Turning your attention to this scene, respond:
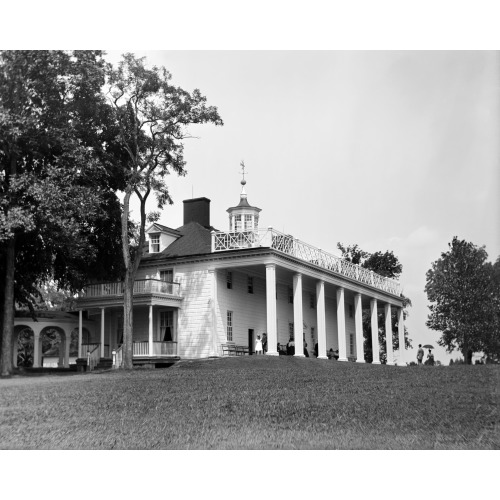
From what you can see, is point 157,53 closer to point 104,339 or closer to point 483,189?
point 483,189

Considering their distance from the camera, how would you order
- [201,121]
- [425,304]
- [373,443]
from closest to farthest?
1. [373,443]
2. [425,304]
3. [201,121]

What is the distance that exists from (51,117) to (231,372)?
6.85 metres

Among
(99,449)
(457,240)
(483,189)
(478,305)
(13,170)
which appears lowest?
(99,449)

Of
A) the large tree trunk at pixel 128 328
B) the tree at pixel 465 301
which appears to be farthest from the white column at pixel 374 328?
the tree at pixel 465 301

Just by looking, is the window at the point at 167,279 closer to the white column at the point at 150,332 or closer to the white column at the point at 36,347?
the white column at the point at 150,332

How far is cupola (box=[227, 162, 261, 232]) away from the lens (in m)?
11.3

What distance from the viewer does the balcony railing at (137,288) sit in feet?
74.6

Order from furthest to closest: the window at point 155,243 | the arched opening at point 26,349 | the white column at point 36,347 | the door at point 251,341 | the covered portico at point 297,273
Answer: the arched opening at point 26,349, the door at point 251,341, the window at point 155,243, the white column at point 36,347, the covered portico at point 297,273

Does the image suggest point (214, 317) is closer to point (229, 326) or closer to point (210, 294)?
point (229, 326)

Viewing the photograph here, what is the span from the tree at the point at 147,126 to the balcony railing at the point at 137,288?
13.2 ft

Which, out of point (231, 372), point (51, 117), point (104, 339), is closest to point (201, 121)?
point (51, 117)

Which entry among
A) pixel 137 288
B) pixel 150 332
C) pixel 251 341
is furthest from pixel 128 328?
pixel 251 341

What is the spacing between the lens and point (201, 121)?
45.6ft

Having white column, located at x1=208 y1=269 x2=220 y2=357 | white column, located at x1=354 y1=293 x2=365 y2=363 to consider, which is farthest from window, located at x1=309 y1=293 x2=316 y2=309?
white column, located at x1=208 y1=269 x2=220 y2=357
